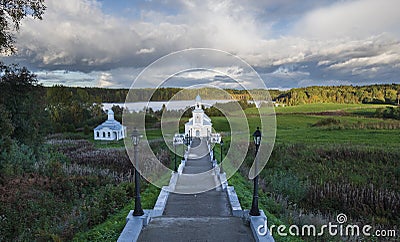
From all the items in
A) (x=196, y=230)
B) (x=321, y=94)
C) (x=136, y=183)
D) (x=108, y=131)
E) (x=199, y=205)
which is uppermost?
(x=321, y=94)

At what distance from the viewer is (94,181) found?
1462 cm

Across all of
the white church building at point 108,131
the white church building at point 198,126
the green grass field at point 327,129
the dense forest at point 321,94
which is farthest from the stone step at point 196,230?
the dense forest at point 321,94

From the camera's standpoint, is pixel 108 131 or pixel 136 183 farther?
pixel 108 131

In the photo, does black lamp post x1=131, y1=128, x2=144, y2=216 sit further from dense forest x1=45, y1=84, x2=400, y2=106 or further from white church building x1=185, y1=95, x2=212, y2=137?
dense forest x1=45, y1=84, x2=400, y2=106

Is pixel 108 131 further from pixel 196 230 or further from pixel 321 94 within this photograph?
pixel 321 94

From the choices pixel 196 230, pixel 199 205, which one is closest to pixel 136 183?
pixel 196 230

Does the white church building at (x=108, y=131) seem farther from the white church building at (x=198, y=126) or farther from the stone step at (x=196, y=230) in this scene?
the stone step at (x=196, y=230)

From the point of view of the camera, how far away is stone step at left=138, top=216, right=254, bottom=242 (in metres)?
6.51

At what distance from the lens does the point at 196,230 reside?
6887 mm

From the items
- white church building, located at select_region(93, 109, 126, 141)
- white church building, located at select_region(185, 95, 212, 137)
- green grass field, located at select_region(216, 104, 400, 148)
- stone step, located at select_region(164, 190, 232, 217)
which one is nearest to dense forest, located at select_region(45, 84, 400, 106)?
green grass field, located at select_region(216, 104, 400, 148)

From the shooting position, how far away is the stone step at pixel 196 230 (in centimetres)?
651

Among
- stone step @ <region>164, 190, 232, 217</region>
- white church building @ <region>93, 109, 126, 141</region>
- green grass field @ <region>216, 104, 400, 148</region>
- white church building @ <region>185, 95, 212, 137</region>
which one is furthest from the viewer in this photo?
white church building @ <region>93, 109, 126, 141</region>

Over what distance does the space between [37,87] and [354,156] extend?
2137cm

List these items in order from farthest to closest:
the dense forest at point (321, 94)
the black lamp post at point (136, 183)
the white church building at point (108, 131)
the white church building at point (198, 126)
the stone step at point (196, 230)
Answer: the dense forest at point (321, 94) < the white church building at point (108, 131) < the white church building at point (198, 126) < the black lamp post at point (136, 183) < the stone step at point (196, 230)
